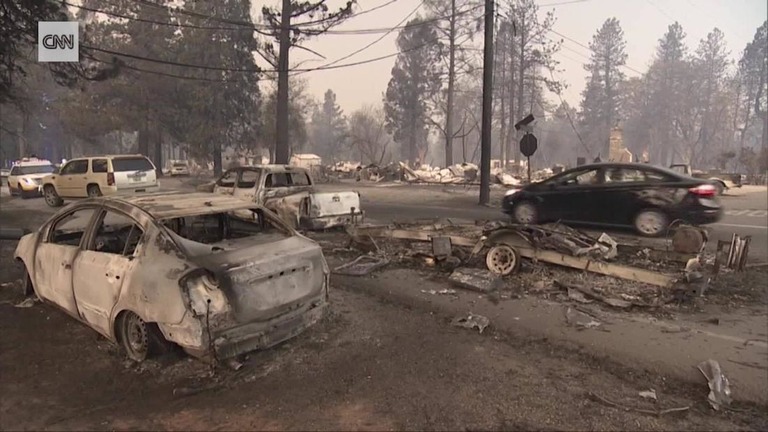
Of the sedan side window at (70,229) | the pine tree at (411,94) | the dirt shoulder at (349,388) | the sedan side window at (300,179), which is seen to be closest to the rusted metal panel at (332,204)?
the sedan side window at (300,179)

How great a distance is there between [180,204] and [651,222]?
9.13 m

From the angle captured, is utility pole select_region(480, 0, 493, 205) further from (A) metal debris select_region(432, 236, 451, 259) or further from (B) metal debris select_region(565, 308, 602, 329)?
(B) metal debris select_region(565, 308, 602, 329)

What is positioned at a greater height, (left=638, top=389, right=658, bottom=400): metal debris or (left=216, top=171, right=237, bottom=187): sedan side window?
(left=216, top=171, right=237, bottom=187): sedan side window

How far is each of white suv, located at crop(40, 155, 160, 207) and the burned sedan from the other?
12.5m

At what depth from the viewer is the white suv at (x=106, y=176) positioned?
16688mm

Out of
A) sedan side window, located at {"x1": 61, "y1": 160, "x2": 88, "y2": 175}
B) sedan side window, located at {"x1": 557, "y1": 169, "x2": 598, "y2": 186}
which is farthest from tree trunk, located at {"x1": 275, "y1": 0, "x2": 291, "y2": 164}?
sedan side window, located at {"x1": 557, "y1": 169, "x2": 598, "y2": 186}

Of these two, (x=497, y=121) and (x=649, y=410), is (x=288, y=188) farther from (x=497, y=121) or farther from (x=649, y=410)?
(x=497, y=121)

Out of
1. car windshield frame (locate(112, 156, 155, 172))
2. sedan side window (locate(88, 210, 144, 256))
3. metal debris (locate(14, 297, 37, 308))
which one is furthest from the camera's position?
car windshield frame (locate(112, 156, 155, 172))

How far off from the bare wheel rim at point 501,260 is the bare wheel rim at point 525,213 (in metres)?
4.88

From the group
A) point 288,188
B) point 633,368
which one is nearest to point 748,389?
point 633,368

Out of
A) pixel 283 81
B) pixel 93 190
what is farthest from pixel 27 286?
pixel 283 81

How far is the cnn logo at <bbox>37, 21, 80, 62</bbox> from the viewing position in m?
13.3

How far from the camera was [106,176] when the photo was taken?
16656 millimetres

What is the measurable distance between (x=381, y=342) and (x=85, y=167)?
16.4 metres
